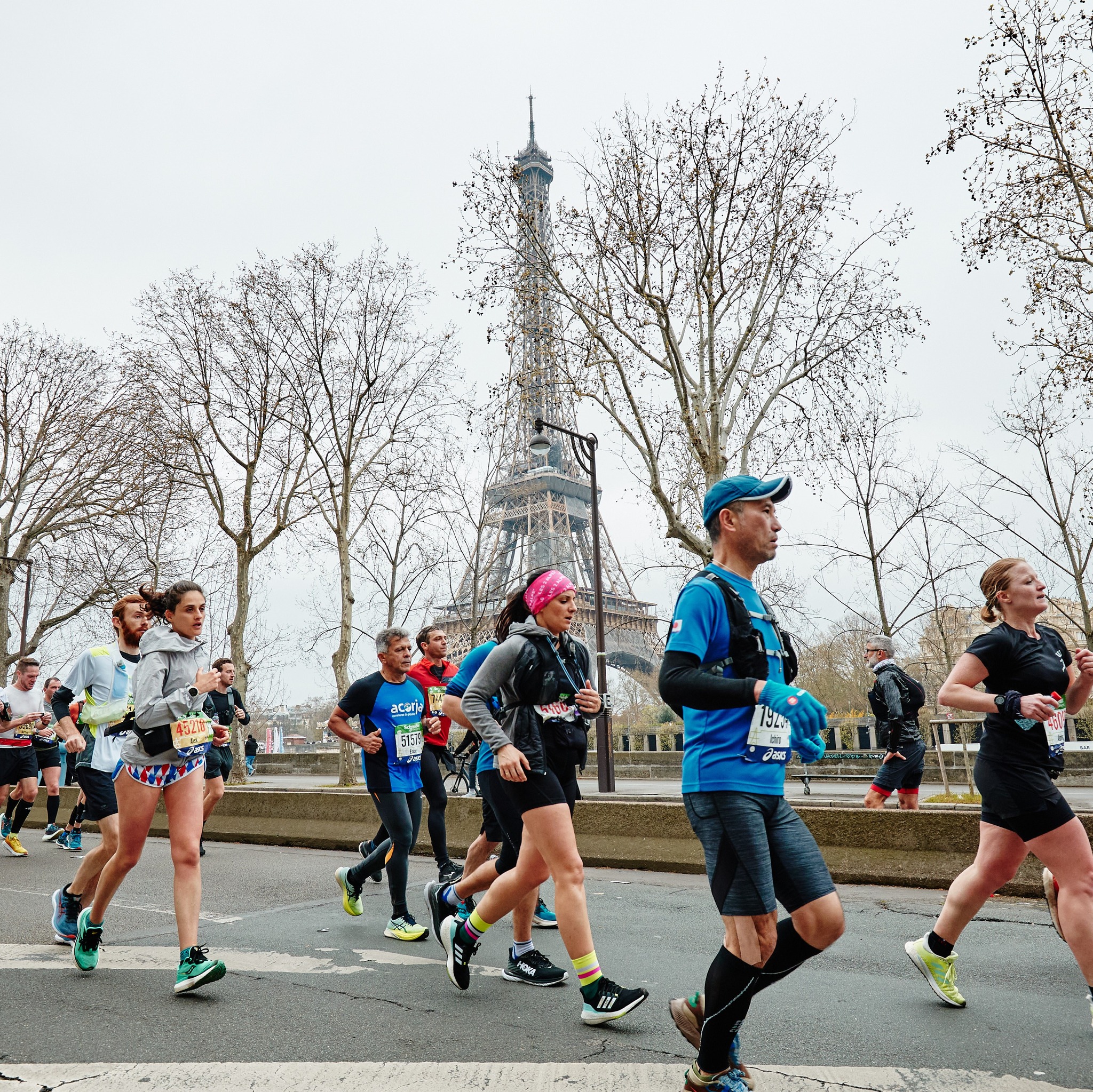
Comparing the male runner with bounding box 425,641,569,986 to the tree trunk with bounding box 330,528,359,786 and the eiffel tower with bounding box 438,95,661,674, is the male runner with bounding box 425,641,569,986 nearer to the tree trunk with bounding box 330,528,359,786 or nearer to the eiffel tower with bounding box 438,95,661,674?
the eiffel tower with bounding box 438,95,661,674

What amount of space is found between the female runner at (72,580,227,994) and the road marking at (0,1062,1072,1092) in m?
1.04

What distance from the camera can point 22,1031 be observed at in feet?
12.5

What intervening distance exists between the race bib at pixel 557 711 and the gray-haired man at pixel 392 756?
1.81 metres

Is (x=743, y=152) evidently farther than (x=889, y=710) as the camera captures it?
Yes

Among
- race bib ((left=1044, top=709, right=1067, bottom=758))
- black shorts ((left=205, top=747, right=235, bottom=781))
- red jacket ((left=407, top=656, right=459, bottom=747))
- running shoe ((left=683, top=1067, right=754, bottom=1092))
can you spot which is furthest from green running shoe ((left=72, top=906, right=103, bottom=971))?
black shorts ((left=205, top=747, right=235, bottom=781))

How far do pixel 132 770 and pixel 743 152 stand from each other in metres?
13.1

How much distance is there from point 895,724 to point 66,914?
692 centimetres

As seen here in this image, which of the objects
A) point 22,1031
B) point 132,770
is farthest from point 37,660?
point 22,1031

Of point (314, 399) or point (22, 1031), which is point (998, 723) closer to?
point (22, 1031)

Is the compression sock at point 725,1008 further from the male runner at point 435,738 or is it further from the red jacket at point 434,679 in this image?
the red jacket at point 434,679

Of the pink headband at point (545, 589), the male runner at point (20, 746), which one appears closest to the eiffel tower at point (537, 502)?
the pink headband at point (545, 589)

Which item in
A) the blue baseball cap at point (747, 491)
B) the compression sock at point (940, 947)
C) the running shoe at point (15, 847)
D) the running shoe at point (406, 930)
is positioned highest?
the blue baseball cap at point (747, 491)

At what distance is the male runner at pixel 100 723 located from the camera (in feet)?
18.0

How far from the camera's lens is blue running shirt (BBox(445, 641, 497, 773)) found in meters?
5.02
